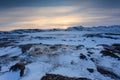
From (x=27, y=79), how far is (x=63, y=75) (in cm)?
618

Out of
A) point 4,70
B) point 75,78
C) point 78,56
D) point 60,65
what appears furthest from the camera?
point 78,56

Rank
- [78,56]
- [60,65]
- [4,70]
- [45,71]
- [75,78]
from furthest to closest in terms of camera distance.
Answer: [78,56], [4,70], [60,65], [45,71], [75,78]

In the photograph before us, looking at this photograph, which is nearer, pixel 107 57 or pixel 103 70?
pixel 103 70

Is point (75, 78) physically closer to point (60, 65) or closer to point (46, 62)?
point (60, 65)

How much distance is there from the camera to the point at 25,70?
125ft

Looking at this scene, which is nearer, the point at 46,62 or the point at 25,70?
the point at 25,70

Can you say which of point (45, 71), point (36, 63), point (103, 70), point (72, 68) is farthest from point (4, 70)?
point (103, 70)

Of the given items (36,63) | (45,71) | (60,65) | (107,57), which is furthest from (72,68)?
(107,57)

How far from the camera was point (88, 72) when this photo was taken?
37219 millimetres

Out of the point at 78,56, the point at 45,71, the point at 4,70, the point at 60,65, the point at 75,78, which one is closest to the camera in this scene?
the point at 75,78

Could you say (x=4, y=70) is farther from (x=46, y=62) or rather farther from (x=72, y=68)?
(x=72, y=68)

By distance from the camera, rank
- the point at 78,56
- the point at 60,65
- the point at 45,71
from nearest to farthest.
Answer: the point at 45,71 → the point at 60,65 → the point at 78,56

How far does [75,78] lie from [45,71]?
257 inches

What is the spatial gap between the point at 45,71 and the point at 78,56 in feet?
40.6
